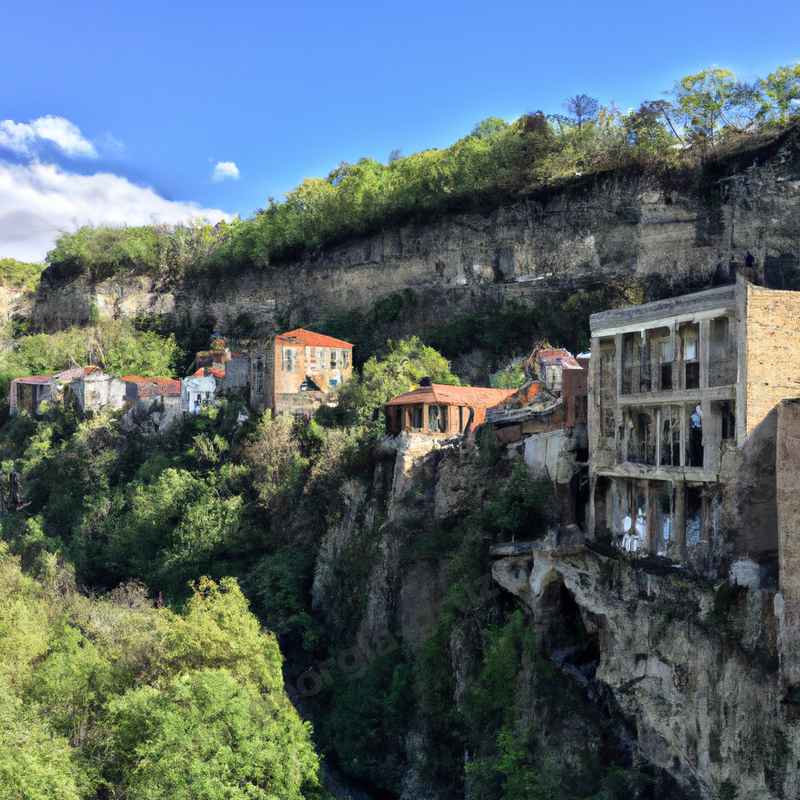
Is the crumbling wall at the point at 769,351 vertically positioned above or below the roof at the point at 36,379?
below

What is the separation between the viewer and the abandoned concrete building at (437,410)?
37906 millimetres

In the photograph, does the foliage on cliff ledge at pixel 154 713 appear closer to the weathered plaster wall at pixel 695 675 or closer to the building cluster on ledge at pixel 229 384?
the weathered plaster wall at pixel 695 675

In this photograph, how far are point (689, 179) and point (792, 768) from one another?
120 ft

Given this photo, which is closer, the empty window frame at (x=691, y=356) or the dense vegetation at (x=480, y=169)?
the empty window frame at (x=691, y=356)

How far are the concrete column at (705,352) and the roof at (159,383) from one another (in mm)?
36680

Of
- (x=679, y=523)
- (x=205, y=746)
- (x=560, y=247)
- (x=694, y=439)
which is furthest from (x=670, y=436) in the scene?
(x=560, y=247)

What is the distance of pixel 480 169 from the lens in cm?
5803

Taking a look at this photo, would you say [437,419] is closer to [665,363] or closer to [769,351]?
[665,363]

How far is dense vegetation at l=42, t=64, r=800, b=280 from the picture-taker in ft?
167

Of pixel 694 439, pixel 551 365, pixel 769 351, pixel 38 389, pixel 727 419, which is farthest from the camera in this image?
pixel 38 389

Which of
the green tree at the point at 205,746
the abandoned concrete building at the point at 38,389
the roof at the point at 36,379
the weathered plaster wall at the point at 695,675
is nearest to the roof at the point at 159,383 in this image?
the abandoned concrete building at the point at 38,389

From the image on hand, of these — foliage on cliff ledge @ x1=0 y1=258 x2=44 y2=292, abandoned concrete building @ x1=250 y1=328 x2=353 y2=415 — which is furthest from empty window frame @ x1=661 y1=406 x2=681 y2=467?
foliage on cliff ledge @ x1=0 y1=258 x2=44 y2=292

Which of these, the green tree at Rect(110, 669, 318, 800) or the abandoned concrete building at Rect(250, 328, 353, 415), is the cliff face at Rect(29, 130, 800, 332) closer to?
the abandoned concrete building at Rect(250, 328, 353, 415)

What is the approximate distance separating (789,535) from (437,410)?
64.8 ft
